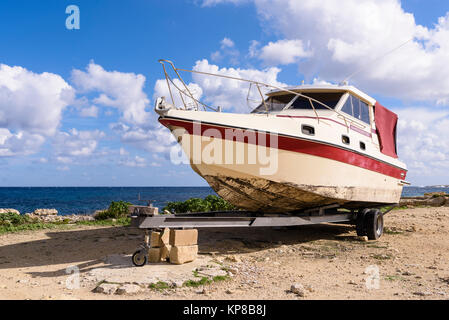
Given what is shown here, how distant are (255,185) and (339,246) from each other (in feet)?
9.11

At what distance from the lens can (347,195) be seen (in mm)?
8016

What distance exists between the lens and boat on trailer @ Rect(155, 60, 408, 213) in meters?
6.48

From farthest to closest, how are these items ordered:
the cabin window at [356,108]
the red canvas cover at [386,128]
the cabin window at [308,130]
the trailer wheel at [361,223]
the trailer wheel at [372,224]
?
the red canvas cover at [386,128] → the trailer wheel at [361,223] → the trailer wheel at [372,224] → the cabin window at [356,108] → the cabin window at [308,130]

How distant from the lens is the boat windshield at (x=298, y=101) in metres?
8.12

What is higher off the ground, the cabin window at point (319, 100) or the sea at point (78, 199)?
the cabin window at point (319, 100)

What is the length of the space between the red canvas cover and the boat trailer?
6.09ft

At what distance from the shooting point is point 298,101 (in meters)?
8.15

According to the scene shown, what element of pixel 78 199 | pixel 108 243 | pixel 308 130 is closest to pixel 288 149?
pixel 308 130

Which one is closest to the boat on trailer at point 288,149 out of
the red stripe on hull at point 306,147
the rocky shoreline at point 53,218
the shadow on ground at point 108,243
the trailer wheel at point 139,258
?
the red stripe on hull at point 306,147

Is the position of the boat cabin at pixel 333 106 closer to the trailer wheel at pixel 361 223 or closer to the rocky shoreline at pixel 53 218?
the trailer wheel at pixel 361 223

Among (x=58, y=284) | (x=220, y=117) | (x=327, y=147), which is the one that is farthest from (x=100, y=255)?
(x=327, y=147)

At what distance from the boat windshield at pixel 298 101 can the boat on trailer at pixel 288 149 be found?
0.08 ft

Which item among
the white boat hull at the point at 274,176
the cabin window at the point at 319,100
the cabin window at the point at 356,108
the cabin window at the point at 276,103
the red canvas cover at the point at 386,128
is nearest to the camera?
the white boat hull at the point at 274,176
